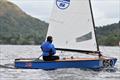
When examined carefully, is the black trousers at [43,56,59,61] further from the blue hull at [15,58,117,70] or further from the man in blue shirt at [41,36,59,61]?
the blue hull at [15,58,117,70]

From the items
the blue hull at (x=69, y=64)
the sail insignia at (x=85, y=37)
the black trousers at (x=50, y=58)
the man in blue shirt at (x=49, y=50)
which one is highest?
the sail insignia at (x=85, y=37)

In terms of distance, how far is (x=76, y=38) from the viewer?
26.9m

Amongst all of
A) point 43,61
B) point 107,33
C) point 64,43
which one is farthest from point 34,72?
point 107,33

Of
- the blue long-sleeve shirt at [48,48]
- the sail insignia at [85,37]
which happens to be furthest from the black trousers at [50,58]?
the sail insignia at [85,37]

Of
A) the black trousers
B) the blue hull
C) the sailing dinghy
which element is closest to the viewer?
the blue hull

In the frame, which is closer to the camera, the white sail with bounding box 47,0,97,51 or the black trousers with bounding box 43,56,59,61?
the black trousers with bounding box 43,56,59,61

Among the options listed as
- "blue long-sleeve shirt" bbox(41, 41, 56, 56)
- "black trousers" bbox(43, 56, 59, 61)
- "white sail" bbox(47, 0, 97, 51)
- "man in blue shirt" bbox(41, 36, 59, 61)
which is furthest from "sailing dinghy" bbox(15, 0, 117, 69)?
"blue long-sleeve shirt" bbox(41, 41, 56, 56)

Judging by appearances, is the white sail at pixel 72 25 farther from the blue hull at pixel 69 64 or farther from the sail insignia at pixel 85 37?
the blue hull at pixel 69 64

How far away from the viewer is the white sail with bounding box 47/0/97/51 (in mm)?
26391

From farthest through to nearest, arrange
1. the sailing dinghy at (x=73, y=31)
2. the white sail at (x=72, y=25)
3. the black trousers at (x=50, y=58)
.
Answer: the white sail at (x=72, y=25) → the sailing dinghy at (x=73, y=31) → the black trousers at (x=50, y=58)

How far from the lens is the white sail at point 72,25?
2639 centimetres

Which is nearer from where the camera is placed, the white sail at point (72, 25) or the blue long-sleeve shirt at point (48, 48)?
the blue long-sleeve shirt at point (48, 48)

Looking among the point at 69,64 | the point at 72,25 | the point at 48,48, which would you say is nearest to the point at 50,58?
the point at 48,48

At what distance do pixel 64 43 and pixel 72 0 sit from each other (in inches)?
95.4
